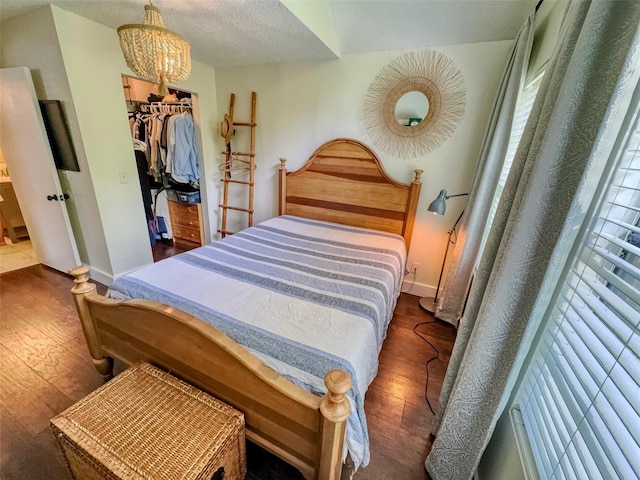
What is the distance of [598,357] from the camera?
0.61 m

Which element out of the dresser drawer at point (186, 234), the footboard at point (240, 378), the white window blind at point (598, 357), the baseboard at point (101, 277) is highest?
the white window blind at point (598, 357)

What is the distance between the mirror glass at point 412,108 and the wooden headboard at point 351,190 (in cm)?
41

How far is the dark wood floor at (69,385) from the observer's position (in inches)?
50.5

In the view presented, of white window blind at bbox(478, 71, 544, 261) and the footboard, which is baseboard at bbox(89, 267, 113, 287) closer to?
the footboard

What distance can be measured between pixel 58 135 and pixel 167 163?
3.39 ft

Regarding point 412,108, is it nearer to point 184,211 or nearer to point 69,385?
point 184,211

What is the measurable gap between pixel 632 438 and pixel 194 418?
1.24m

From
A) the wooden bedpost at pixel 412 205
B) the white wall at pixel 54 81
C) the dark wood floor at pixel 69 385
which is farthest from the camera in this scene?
the wooden bedpost at pixel 412 205

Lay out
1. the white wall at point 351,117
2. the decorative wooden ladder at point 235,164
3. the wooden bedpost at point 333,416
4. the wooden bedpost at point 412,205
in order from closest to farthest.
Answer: the wooden bedpost at point 333,416 → the white wall at point 351,117 → the wooden bedpost at point 412,205 → the decorative wooden ladder at point 235,164

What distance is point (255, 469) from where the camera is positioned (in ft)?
4.17

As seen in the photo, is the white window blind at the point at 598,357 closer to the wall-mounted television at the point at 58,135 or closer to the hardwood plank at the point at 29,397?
the hardwood plank at the point at 29,397

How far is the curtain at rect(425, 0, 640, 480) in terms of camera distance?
582mm

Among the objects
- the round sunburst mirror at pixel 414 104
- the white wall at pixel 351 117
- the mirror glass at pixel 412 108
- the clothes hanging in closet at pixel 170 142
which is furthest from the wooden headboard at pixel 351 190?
the clothes hanging in closet at pixel 170 142

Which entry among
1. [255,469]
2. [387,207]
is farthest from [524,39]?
[255,469]
